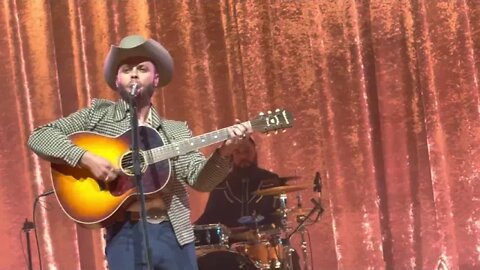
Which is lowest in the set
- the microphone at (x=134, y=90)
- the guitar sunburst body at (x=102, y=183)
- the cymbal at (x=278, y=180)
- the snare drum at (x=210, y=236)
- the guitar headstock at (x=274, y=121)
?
the snare drum at (x=210, y=236)

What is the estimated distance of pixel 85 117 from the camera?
106 inches

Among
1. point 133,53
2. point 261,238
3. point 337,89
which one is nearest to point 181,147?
point 133,53

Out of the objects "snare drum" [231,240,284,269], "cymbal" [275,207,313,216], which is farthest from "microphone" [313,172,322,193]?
"snare drum" [231,240,284,269]

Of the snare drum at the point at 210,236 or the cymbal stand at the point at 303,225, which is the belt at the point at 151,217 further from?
the cymbal stand at the point at 303,225

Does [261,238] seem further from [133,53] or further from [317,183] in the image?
[133,53]

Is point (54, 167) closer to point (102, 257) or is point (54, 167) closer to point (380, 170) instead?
point (102, 257)

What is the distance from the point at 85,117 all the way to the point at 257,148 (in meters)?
1.99

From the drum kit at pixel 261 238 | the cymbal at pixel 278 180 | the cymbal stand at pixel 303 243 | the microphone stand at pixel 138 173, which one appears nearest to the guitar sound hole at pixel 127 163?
the microphone stand at pixel 138 173

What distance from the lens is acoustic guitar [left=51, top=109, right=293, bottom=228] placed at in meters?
2.55

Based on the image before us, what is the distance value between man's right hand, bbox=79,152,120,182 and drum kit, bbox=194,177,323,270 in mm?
1262

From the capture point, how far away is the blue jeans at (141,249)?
2426 mm

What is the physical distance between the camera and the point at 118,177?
2.61m

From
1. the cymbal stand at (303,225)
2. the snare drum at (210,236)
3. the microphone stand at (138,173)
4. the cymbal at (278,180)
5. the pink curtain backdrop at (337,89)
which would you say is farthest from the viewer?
A: the cymbal at (278,180)

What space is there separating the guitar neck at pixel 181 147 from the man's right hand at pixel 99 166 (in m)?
0.14
